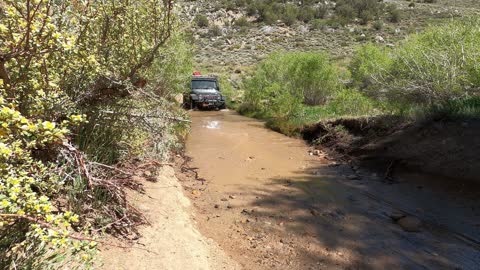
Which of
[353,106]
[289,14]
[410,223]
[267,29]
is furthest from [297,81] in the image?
[289,14]

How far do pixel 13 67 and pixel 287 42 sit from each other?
138 ft

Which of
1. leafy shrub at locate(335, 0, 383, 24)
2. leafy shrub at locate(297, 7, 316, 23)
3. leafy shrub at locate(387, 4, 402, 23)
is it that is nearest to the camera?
leafy shrub at locate(387, 4, 402, 23)

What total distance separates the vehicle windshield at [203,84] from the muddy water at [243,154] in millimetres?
5875

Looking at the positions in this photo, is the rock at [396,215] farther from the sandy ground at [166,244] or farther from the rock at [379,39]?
the rock at [379,39]

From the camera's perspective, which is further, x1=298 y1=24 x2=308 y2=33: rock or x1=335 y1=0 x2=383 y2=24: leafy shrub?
x1=335 y1=0 x2=383 y2=24: leafy shrub

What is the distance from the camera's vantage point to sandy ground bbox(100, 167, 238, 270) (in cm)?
386

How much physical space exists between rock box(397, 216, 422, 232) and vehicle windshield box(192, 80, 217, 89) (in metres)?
16.8

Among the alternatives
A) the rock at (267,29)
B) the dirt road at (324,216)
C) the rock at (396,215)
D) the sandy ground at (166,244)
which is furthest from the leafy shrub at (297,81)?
the rock at (267,29)

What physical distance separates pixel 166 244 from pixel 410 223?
4259 millimetres

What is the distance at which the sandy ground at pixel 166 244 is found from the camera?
12.7 ft

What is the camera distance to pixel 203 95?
69.8 ft

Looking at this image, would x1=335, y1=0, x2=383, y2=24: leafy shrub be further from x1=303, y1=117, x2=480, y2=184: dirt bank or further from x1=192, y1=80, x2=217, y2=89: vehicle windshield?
x1=303, y1=117, x2=480, y2=184: dirt bank

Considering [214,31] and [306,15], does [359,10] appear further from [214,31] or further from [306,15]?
[214,31]

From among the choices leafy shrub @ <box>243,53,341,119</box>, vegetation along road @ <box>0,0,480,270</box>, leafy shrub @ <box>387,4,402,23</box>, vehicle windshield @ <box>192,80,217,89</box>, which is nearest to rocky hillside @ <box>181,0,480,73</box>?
leafy shrub @ <box>387,4,402,23</box>
